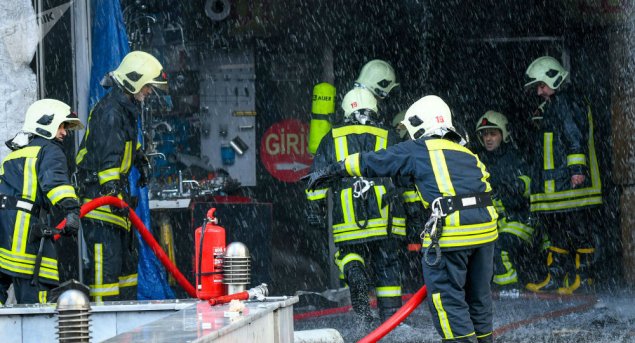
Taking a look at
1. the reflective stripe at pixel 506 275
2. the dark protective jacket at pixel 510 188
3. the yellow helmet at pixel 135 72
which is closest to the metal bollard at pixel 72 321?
the yellow helmet at pixel 135 72

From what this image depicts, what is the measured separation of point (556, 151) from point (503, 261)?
1191mm

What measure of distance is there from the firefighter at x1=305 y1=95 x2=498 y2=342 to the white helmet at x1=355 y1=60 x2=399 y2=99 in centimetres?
289

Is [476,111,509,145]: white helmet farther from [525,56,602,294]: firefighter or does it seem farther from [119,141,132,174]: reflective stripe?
[119,141,132,174]: reflective stripe

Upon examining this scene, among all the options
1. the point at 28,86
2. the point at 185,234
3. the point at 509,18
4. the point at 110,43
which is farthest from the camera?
the point at 509,18

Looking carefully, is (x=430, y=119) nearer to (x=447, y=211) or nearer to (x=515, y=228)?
(x=447, y=211)

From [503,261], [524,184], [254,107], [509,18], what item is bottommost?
[503,261]

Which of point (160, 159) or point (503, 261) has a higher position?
point (160, 159)

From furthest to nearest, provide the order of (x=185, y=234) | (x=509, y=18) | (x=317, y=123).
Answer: (x=509, y=18) → (x=185, y=234) → (x=317, y=123)

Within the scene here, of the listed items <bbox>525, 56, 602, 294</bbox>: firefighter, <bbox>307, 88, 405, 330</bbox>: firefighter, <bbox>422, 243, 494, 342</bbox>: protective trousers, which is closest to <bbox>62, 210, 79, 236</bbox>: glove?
<bbox>307, 88, 405, 330</bbox>: firefighter

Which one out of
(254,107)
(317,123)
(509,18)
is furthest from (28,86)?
(509,18)

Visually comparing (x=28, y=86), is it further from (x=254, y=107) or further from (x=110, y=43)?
(x=254, y=107)

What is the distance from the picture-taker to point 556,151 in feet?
35.3

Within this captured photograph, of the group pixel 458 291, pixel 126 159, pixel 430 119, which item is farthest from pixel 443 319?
pixel 126 159

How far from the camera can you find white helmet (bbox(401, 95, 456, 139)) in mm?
7191
